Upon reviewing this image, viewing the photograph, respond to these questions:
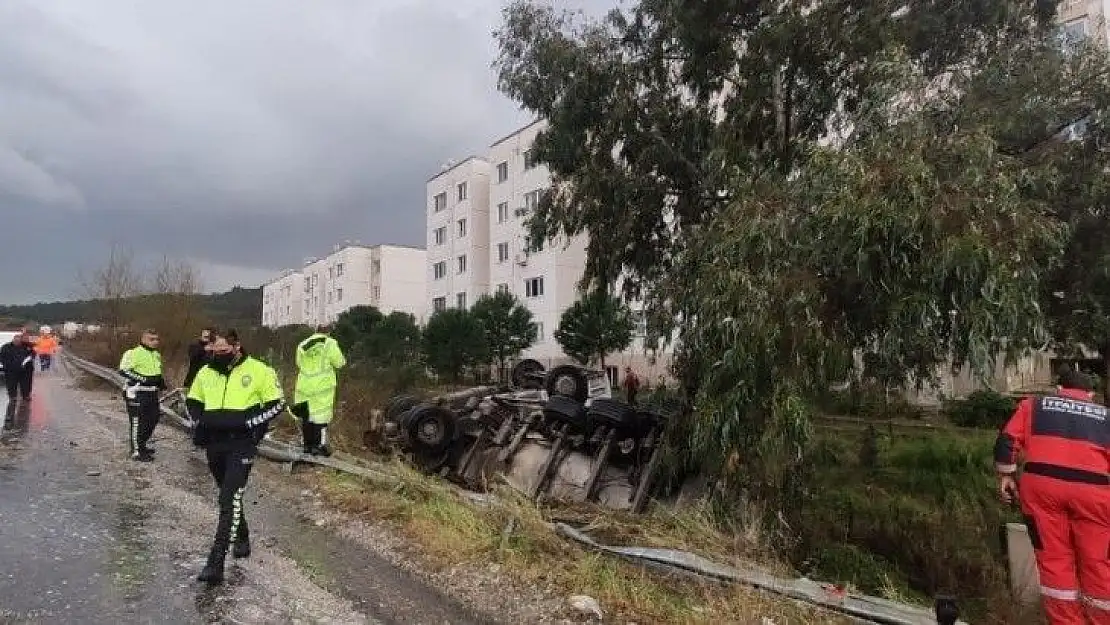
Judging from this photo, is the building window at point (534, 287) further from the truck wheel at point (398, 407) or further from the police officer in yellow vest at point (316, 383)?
the police officer in yellow vest at point (316, 383)

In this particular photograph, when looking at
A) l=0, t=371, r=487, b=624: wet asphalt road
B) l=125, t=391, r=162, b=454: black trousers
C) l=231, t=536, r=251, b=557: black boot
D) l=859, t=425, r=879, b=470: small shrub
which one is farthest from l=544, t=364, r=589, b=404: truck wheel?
l=231, t=536, r=251, b=557: black boot

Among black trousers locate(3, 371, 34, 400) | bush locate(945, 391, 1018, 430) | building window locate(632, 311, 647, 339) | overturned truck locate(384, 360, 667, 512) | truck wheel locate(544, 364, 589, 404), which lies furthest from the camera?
bush locate(945, 391, 1018, 430)

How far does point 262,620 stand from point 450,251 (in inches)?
1868

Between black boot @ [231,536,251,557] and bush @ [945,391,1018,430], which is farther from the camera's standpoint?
bush @ [945,391,1018,430]

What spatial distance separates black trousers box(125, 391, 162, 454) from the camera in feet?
29.9

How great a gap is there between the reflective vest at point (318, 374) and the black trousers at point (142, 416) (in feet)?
6.42

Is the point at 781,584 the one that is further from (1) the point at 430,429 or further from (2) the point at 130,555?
(1) the point at 430,429

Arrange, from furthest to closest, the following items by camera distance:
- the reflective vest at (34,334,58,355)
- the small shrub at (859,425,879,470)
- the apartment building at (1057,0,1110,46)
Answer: the reflective vest at (34,334,58,355)
the small shrub at (859,425,879,470)
the apartment building at (1057,0,1110,46)

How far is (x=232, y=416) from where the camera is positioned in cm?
523

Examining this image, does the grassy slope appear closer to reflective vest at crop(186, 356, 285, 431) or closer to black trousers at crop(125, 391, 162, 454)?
reflective vest at crop(186, 356, 285, 431)

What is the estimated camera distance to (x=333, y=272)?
7369 cm

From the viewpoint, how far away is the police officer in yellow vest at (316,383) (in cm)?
873

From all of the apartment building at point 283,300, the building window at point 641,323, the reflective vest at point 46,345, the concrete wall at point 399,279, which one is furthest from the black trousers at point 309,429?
the apartment building at point 283,300

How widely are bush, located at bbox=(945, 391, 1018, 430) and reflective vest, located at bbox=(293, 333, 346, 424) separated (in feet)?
54.2
